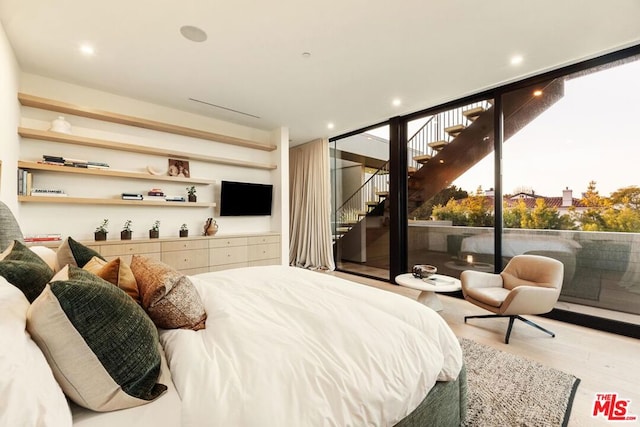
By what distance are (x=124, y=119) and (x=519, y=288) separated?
4653 mm

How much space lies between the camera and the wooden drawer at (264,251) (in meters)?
4.39

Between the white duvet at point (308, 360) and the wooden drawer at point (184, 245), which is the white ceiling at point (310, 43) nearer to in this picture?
the wooden drawer at point (184, 245)

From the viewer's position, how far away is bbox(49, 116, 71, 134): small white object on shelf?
315 centimetres

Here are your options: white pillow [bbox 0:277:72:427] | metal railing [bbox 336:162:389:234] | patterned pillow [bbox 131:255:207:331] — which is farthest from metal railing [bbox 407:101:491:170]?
white pillow [bbox 0:277:72:427]

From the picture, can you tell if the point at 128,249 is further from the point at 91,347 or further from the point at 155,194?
the point at 91,347

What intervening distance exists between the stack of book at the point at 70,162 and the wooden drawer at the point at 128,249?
0.98 meters

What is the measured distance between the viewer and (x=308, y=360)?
99cm

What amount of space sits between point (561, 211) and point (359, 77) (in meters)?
2.60

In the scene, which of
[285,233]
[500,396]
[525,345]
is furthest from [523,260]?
[285,233]

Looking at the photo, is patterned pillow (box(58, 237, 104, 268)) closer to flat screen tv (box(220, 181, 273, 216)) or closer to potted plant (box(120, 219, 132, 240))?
potted plant (box(120, 219, 132, 240))

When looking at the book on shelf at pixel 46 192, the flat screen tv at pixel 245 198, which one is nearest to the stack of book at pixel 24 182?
the book on shelf at pixel 46 192

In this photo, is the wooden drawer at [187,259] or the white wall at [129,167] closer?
the white wall at [129,167]

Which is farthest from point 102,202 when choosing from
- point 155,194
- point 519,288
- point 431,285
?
point 519,288

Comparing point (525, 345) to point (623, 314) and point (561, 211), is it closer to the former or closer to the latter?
point (623, 314)
